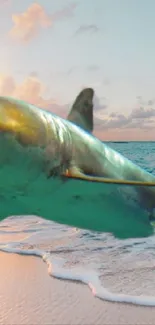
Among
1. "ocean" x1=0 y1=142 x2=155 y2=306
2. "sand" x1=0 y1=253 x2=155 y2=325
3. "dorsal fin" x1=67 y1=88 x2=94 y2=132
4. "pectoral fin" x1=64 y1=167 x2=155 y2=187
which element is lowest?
"ocean" x1=0 y1=142 x2=155 y2=306

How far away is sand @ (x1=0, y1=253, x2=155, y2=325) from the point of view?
429 centimetres

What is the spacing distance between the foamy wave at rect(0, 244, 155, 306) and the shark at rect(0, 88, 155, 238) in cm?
65

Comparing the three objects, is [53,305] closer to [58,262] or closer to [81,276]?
[81,276]

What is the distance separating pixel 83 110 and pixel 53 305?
8.51ft

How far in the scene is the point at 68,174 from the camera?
475 centimetres

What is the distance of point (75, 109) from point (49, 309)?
2661mm

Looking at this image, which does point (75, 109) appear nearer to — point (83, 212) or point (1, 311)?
point (83, 212)

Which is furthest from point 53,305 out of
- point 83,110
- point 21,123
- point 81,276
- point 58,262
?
point 83,110

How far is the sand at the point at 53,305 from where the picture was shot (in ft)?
14.1

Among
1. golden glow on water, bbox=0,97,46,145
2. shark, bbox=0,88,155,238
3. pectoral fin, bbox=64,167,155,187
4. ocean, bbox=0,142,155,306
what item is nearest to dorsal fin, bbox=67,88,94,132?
shark, bbox=0,88,155,238

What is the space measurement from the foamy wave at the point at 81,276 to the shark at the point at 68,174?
2.14ft

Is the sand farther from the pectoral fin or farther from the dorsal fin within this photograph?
the dorsal fin

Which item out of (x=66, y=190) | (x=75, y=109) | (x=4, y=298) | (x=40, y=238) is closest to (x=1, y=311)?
(x=4, y=298)

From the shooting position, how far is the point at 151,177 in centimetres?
649
